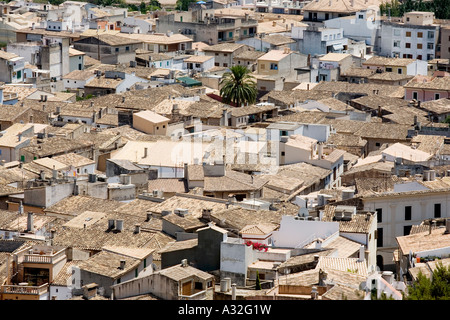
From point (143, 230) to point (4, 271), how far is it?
5.51 metres

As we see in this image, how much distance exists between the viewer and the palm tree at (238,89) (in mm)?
61344

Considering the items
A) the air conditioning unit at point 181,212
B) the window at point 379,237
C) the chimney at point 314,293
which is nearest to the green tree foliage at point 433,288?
the chimney at point 314,293

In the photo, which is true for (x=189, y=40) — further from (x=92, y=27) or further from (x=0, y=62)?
(x=0, y=62)

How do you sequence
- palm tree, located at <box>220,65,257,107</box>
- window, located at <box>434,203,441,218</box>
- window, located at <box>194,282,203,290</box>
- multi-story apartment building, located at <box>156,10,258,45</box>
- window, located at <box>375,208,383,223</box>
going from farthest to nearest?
multi-story apartment building, located at <box>156,10,258,45</box>
palm tree, located at <box>220,65,257,107</box>
window, located at <box>434,203,441,218</box>
window, located at <box>375,208,383,223</box>
window, located at <box>194,282,203,290</box>

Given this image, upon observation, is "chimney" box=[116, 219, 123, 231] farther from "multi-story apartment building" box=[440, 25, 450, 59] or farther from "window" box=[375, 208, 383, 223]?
"multi-story apartment building" box=[440, 25, 450, 59]

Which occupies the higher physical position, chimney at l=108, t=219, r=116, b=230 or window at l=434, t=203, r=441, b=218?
window at l=434, t=203, r=441, b=218

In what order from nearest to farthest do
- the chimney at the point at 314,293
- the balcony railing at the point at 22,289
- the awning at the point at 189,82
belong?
the chimney at the point at 314,293
the balcony railing at the point at 22,289
the awning at the point at 189,82

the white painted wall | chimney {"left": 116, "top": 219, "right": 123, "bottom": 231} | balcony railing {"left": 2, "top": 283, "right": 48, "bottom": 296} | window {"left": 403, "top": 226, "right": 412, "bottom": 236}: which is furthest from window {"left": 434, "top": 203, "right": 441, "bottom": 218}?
balcony railing {"left": 2, "top": 283, "right": 48, "bottom": 296}

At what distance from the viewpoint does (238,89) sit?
61.5 metres

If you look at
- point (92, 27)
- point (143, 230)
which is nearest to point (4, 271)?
point (143, 230)

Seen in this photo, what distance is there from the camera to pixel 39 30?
259 ft

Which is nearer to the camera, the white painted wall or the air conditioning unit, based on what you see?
the white painted wall

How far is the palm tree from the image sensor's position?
61344 mm

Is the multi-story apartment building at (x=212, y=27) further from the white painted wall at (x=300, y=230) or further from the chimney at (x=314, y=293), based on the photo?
the chimney at (x=314, y=293)
